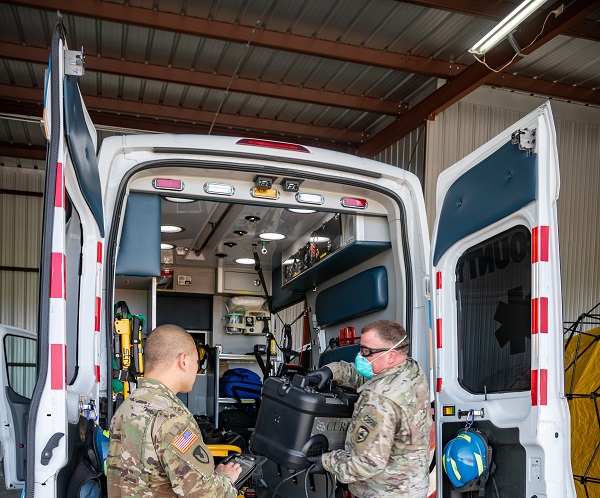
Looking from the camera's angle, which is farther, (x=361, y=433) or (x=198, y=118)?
(x=198, y=118)

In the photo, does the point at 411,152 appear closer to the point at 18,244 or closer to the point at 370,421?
the point at 370,421

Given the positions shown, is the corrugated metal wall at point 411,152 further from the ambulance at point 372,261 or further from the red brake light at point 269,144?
the red brake light at point 269,144

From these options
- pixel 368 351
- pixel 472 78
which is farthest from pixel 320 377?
pixel 472 78

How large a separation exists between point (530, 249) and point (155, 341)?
5.16 feet

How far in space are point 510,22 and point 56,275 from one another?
204 inches

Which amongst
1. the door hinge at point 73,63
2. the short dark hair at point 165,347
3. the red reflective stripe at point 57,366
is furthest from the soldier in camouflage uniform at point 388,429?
the door hinge at point 73,63

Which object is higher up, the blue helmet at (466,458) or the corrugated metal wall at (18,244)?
the corrugated metal wall at (18,244)

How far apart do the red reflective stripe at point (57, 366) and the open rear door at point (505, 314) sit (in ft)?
5.66

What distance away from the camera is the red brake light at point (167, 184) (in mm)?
3883

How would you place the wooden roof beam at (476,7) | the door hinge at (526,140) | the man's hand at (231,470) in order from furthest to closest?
the wooden roof beam at (476,7) < the door hinge at (526,140) < the man's hand at (231,470)

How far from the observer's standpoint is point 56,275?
234 cm

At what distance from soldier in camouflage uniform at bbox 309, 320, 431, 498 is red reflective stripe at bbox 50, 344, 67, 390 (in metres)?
1.56

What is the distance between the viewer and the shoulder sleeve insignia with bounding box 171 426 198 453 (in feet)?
7.63

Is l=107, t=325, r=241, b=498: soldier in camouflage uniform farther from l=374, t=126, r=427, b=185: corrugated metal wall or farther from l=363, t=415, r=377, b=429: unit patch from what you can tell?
l=374, t=126, r=427, b=185: corrugated metal wall
